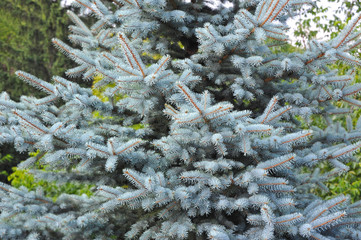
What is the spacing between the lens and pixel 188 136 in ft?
6.82

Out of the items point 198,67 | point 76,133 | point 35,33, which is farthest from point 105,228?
point 35,33

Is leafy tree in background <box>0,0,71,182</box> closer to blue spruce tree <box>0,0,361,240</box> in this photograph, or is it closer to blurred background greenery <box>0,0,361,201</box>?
blurred background greenery <box>0,0,361,201</box>

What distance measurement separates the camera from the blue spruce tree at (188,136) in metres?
2.04

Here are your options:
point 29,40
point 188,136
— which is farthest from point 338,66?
point 29,40

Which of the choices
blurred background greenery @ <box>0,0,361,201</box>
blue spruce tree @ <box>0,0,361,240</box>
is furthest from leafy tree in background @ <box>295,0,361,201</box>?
blurred background greenery @ <box>0,0,361,201</box>

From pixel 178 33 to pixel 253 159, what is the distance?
1317 mm

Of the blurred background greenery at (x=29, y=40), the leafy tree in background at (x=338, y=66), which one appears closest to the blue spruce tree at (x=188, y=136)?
the leafy tree in background at (x=338, y=66)

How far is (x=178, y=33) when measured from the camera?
2969mm

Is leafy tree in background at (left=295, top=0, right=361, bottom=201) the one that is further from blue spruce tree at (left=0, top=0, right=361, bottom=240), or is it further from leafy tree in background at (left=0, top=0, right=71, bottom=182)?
leafy tree in background at (left=0, top=0, right=71, bottom=182)

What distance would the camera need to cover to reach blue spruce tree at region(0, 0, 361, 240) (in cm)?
204

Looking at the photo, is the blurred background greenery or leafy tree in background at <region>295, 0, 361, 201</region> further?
the blurred background greenery

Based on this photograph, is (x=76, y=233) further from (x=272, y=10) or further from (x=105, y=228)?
(x=272, y=10)

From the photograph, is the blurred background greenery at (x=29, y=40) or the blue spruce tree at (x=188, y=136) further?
the blurred background greenery at (x=29, y=40)

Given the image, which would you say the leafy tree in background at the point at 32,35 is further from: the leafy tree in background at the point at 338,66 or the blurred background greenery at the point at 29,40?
the leafy tree in background at the point at 338,66
